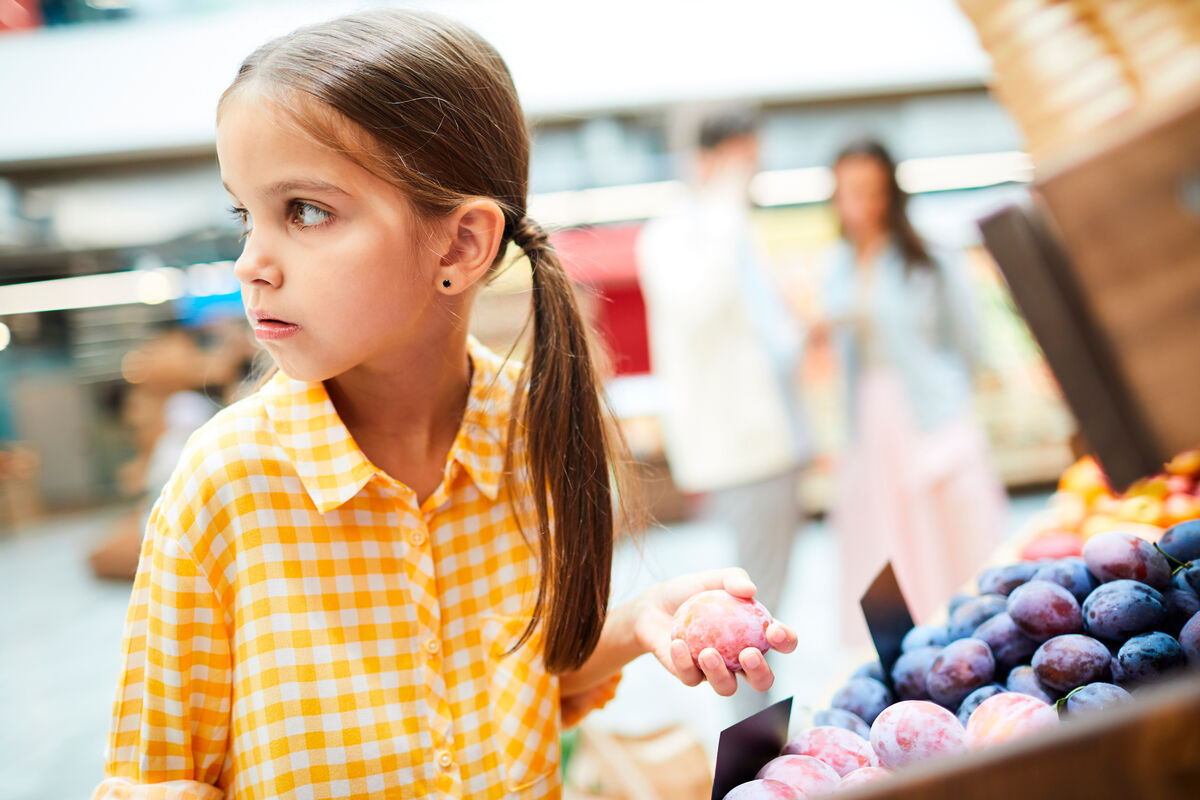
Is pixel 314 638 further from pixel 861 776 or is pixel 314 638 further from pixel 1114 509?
pixel 1114 509

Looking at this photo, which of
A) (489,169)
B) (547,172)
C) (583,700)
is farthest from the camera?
(547,172)

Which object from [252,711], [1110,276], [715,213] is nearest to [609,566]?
[252,711]

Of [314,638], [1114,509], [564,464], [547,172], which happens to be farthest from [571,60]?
[314,638]

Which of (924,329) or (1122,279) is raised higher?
(924,329)

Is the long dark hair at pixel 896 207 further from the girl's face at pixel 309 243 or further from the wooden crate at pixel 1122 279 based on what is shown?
the girl's face at pixel 309 243

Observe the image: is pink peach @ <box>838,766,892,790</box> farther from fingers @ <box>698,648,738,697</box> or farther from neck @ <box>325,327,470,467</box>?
neck @ <box>325,327,470,467</box>

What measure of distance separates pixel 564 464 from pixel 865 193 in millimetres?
2246

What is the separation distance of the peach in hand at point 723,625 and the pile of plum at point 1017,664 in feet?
0.32

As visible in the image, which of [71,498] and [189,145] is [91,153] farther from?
[71,498]

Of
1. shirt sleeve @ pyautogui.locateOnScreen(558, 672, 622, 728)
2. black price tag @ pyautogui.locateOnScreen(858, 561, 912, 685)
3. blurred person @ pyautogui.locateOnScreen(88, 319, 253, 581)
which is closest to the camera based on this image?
black price tag @ pyautogui.locateOnScreen(858, 561, 912, 685)

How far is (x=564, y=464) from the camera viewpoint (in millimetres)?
863

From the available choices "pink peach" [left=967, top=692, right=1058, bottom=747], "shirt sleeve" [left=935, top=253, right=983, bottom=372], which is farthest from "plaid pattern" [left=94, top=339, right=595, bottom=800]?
"shirt sleeve" [left=935, top=253, right=983, bottom=372]

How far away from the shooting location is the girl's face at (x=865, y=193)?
2.78 metres

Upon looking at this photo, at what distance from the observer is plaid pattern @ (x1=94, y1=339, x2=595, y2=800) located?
0.74 metres
